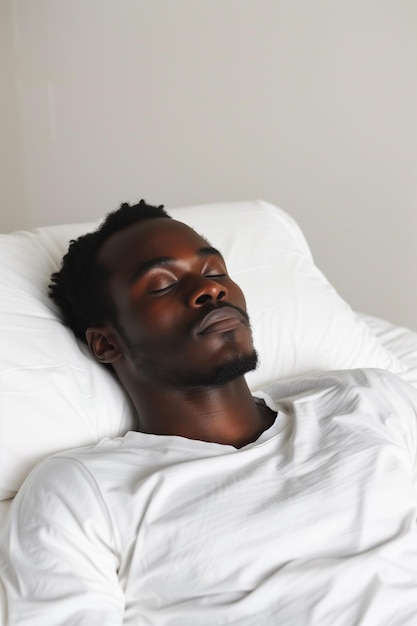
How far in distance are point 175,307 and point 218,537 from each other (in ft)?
1.18

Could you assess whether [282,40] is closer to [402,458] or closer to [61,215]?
[61,215]

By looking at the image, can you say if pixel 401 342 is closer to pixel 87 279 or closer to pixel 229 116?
pixel 87 279

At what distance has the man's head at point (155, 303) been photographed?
1.27 meters

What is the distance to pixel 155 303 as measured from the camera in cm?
131

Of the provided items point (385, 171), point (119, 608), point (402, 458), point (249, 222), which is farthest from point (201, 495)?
point (385, 171)

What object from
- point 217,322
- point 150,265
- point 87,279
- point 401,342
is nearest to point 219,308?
point 217,322

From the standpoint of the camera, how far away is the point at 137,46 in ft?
7.92

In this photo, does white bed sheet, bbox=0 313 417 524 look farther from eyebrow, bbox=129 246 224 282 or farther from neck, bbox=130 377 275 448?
eyebrow, bbox=129 246 224 282

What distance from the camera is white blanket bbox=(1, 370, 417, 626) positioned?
104 cm

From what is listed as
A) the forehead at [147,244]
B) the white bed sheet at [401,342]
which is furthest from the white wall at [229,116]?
the forehead at [147,244]

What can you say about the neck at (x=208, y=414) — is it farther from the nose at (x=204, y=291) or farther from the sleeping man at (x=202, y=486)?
the nose at (x=204, y=291)

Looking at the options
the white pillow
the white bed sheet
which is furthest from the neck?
the white bed sheet

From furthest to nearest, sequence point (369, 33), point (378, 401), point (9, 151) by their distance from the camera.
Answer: point (369, 33) < point (9, 151) < point (378, 401)

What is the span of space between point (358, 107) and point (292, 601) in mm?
1854
